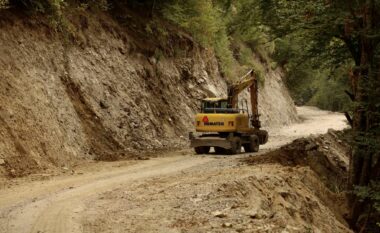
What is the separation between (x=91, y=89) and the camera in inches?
866

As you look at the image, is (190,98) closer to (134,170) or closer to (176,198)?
(134,170)

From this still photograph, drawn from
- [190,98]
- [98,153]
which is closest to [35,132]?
[98,153]

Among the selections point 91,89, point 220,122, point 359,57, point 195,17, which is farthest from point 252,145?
point 195,17

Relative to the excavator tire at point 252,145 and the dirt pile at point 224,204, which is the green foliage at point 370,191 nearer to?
the dirt pile at point 224,204

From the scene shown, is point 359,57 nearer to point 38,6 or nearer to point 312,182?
point 312,182

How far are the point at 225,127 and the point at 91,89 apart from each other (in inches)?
219

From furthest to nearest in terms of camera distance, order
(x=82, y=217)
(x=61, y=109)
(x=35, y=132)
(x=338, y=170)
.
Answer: (x=338, y=170)
(x=61, y=109)
(x=35, y=132)
(x=82, y=217)

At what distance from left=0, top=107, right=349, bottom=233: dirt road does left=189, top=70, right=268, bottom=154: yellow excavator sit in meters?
4.68

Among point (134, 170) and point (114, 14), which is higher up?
point (114, 14)

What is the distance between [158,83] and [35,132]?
10.6 metres

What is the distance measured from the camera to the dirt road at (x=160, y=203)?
9.80 metres

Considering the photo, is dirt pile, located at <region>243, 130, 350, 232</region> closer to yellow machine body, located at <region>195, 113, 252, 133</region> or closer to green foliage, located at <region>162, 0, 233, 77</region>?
yellow machine body, located at <region>195, 113, 252, 133</region>

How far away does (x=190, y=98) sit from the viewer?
29.6m

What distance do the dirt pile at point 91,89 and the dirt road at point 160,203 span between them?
2.29m
